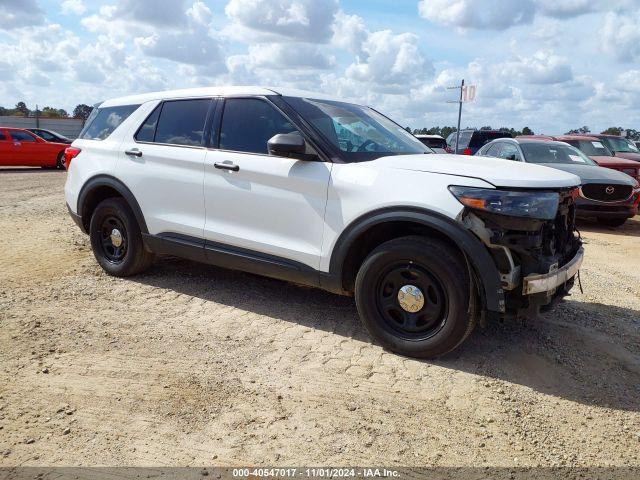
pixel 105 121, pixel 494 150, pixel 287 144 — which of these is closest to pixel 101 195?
pixel 105 121

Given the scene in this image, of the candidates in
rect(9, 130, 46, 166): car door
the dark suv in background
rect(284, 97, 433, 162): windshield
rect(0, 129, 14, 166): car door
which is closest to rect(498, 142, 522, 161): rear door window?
rect(284, 97, 433, 162): windshield

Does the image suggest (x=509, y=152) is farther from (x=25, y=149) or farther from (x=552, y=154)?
(x=25, y=149)

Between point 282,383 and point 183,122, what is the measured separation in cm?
263

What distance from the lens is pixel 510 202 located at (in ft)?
10.9

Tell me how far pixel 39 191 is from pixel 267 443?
39.0ft

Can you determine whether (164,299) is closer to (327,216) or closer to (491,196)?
(327,216)

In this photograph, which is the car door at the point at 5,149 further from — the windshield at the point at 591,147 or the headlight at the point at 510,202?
the headlight at the point at 510,202

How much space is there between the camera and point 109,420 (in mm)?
2965

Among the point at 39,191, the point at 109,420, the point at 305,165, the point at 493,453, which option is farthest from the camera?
the point at 39,191

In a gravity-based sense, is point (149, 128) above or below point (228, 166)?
above

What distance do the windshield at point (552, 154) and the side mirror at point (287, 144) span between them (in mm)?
7220

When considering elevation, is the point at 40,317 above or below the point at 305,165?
below

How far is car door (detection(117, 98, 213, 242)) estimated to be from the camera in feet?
15.3

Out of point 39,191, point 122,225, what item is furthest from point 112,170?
point 39,191
